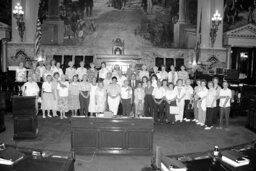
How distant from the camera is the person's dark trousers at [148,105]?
10.2 m

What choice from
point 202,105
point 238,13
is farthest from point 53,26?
point 238,13

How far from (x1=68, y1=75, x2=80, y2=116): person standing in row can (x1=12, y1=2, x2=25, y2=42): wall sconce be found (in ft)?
28.4

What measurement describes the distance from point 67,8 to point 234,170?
16.3 meters

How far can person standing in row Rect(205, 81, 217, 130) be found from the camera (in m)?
9.73

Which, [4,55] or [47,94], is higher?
[4,55]

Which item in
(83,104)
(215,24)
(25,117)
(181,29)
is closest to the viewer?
(25,117)

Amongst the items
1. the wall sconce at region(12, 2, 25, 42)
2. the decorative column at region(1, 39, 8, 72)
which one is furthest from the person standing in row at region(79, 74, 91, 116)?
the decorative column at region(1, 39, 8, 72)

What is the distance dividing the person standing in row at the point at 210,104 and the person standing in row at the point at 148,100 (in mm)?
2017

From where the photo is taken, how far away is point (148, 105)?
1036cm

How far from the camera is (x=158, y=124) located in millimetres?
10016

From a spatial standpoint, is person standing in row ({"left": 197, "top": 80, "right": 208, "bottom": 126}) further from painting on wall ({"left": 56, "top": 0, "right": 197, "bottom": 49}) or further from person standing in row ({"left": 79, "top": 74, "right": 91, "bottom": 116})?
painting on wall ({"left": 56, "top": 0, "right": 197, "bottom": 49})

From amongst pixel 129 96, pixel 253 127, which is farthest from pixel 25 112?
pixel 253 127

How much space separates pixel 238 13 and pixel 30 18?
1358cm

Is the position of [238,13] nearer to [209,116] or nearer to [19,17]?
[209,116]
